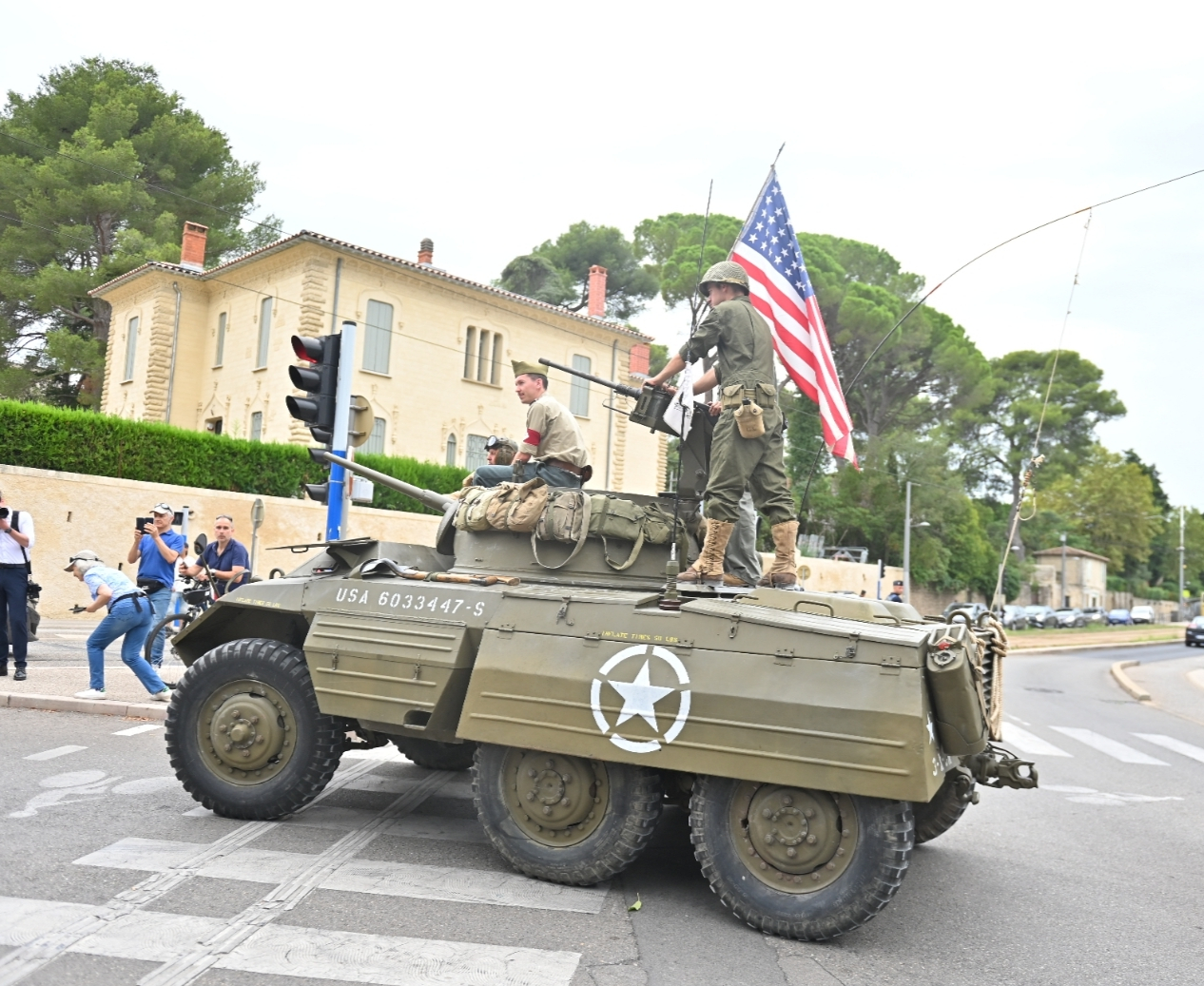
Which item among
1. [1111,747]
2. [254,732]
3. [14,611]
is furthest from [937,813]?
[14,611]

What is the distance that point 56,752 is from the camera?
8.12 metres

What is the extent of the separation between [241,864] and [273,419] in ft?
94.0

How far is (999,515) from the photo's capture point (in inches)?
2657

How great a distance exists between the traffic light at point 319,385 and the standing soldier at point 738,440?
417cm

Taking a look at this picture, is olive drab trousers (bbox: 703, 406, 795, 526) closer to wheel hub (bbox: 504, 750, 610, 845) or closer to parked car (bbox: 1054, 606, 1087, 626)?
wheel hub (bbox: 504, 750, 610, 845)

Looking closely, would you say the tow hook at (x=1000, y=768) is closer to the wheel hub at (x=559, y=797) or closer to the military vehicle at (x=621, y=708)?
the military vehicle at (x=621, y=708)

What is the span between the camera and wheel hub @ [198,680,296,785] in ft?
20.5

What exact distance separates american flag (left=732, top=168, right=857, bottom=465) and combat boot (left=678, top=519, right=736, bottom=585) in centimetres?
154

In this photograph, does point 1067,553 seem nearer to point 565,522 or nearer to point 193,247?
point 193,247

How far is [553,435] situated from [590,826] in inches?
97.8

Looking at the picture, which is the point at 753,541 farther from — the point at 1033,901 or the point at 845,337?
the point at 845,337

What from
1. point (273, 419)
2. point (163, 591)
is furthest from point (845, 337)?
point (163, 591)

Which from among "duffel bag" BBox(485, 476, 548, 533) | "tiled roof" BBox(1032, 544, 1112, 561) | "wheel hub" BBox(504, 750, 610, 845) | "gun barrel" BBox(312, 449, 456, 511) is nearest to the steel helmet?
"duffel bag" BBox(485, 476, 548, 533)

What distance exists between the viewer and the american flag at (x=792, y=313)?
7.39m
